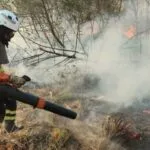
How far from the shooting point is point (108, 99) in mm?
8234

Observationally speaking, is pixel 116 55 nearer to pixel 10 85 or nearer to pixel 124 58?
pixel 124 58

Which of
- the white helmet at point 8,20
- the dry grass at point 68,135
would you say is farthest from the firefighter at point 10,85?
the dry grass at point 68,135

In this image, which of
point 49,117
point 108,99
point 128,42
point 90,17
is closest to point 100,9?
point 90,17

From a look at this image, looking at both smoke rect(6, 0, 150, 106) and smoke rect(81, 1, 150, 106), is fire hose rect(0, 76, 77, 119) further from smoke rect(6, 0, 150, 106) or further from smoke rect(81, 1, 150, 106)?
smoke rect(6, 0, 150, 106)

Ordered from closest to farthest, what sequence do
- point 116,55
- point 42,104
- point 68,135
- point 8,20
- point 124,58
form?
point 42,104
point 8,20
point 68,135
point 124,58
point 116,55

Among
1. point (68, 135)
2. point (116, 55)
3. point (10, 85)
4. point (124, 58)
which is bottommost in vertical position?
point (68, 135)

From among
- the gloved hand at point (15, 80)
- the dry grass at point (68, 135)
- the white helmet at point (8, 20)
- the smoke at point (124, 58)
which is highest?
the smoke at point (124, 58)

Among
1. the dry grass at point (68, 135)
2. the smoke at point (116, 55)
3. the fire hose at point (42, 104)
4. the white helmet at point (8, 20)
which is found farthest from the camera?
the smoke at point (116, 55)

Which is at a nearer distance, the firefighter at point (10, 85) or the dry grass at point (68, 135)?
the firefighter at point (10, 85)

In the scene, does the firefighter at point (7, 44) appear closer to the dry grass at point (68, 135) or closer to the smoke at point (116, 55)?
the dry grass at point (68, 135)

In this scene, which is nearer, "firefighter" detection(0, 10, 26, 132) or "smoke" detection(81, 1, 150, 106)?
"firefighter" detection(0, 10, 26, 132)

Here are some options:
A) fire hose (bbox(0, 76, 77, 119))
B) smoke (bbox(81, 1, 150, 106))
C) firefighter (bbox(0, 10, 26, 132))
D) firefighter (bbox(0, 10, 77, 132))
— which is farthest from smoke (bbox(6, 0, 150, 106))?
fire hose (bbox(0, 76, 77, 119))

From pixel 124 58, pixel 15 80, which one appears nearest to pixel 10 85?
pixel 15 80

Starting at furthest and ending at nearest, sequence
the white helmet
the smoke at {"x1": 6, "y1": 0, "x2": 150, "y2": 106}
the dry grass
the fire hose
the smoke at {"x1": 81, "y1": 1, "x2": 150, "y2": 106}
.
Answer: the smoke at {"x1": 6, "y1": 0, "x2": 150, "y2": 106} < the smoke at {"x1": 81, "y1": 1, "x2": 150, "y2": 106} < the dry grass < the white helmet < the fire hose
